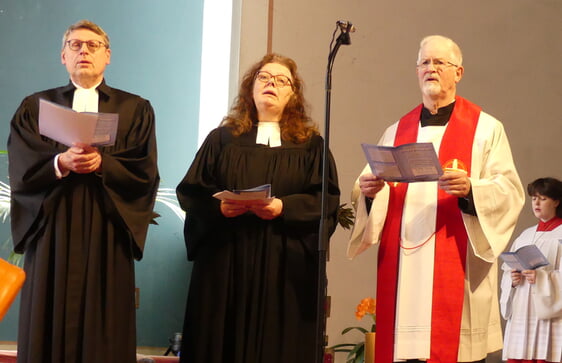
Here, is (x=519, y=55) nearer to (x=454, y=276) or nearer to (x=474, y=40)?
(x=474, y=40)

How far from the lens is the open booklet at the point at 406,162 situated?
176 inches

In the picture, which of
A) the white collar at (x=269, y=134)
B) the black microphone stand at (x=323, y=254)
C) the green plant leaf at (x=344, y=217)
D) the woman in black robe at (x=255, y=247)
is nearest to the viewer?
the black microphone stand at (x=323, y=254)

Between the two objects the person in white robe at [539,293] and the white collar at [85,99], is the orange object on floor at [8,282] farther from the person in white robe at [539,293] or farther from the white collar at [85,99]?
the person in white robe at [539,293]

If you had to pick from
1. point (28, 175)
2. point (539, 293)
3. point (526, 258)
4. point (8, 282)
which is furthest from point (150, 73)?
point (8, 282)

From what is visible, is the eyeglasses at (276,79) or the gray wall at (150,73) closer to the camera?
the eyeglasses at (276,79)

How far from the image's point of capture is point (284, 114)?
18.0ft

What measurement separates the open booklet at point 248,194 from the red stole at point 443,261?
0.76 metres

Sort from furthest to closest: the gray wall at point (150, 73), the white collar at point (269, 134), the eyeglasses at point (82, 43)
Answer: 1. the gray wall at point (150, 73)
2. the white collar at point (269, 134)
3. the eyeglasses at point (82, 43)

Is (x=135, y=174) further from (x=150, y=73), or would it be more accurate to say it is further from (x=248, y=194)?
(x=150, y=73)

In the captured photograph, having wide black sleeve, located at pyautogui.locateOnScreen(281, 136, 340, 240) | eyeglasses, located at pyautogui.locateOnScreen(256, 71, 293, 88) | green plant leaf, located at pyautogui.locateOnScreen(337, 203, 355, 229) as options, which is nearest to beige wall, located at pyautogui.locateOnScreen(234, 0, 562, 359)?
green plant leaf, located at pyautogui.locateOnScreen(337, 203, 355, 229)

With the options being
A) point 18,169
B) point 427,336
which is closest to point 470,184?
point 427,336

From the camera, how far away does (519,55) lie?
8.55 metres

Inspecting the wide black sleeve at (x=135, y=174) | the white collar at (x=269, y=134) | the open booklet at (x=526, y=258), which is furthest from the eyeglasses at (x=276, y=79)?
the open booklet at (x=526, y=258)

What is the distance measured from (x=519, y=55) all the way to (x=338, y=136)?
6.52ft
